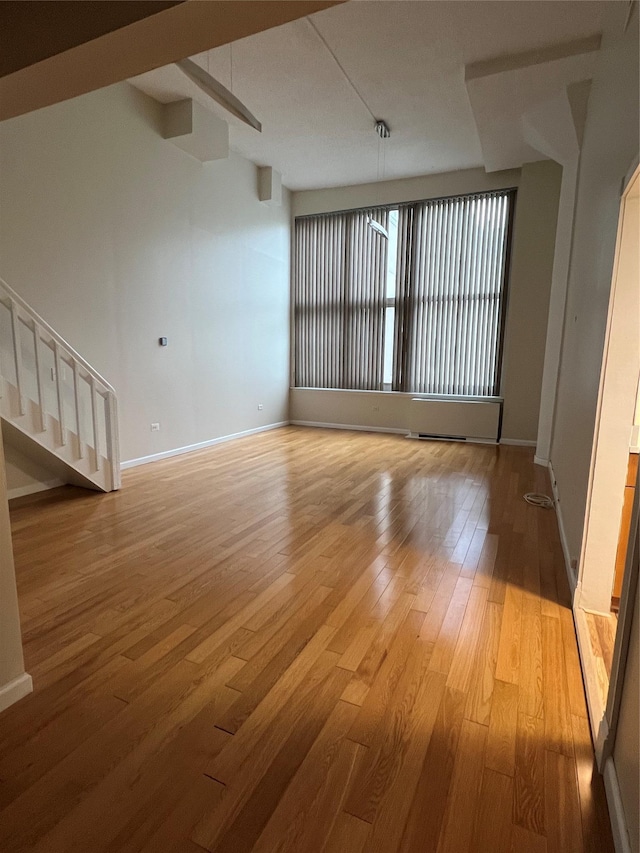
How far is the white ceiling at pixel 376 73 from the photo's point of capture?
149 inches

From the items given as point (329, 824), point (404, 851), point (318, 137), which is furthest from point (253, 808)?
point (318, 137)

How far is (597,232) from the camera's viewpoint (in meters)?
3.00

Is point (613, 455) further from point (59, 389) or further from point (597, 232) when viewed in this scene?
point (59, 389)

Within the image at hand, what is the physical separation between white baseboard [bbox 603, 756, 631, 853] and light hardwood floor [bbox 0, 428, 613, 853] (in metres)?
0.05

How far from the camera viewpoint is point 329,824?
1.30m

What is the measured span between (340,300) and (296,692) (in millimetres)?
7351

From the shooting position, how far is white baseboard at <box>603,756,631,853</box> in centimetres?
120

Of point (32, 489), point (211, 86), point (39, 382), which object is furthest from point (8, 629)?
point (211, 86)

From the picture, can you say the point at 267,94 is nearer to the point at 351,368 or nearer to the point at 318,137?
the point at 318,137

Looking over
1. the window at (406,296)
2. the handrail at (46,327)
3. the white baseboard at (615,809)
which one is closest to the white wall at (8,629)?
the white baseboard at (615,809)

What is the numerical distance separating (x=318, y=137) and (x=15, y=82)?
212 inches

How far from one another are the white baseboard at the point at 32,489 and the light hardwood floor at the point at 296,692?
715 mm

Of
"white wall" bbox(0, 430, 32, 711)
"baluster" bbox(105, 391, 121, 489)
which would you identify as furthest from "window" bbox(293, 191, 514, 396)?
"white wall" bbox(0, 430, 32, 711)

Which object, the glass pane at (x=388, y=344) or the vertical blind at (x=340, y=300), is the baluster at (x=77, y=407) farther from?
the glass pane at (x=388, y=344)
